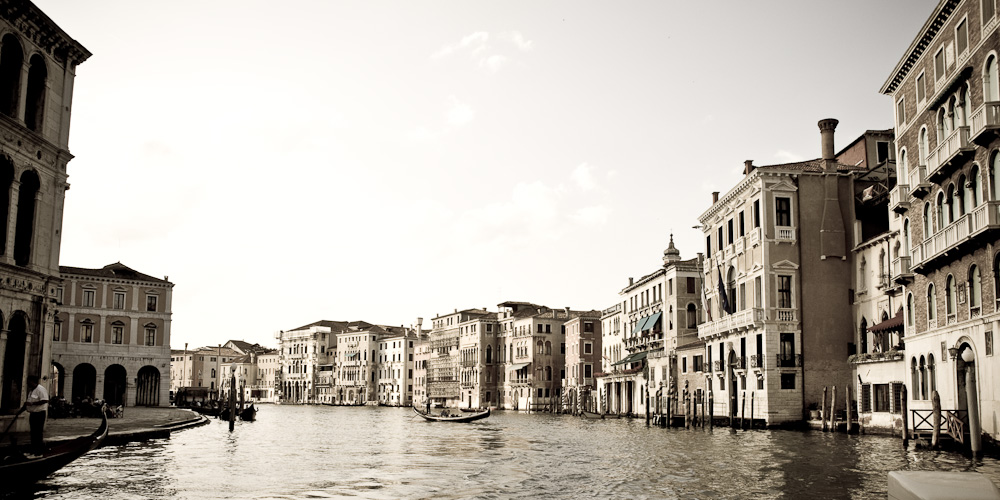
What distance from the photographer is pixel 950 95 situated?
2409cm

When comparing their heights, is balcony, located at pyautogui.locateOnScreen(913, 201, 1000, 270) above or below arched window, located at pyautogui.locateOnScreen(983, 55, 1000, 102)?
below

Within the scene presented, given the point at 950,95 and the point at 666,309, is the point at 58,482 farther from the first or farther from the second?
the point at 666,309

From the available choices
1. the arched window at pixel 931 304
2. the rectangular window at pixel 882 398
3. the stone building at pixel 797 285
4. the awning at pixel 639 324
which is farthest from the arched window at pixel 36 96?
the awning at pixel 639 324

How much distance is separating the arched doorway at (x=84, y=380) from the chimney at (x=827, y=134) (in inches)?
1631

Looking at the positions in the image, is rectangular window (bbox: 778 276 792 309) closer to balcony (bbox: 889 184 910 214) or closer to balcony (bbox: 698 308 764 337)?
balcony (bbox: 698 308 764 337)

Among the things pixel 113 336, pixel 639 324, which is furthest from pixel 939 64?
pixel 113 336

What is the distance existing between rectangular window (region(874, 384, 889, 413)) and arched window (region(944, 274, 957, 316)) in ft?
26.7

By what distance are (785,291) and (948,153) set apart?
16.7 metres

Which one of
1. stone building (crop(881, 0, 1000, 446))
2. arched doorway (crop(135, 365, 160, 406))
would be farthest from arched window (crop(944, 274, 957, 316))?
arched doorway (crop(135, 365, 160, 406))

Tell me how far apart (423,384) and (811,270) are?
7588 cm

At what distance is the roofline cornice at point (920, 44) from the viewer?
2399 centimetres

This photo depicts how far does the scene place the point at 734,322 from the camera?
139 ft

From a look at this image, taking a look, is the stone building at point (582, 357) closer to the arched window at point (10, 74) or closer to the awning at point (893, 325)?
the awning at point (893, 325)

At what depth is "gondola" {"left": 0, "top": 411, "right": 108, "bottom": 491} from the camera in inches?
532
